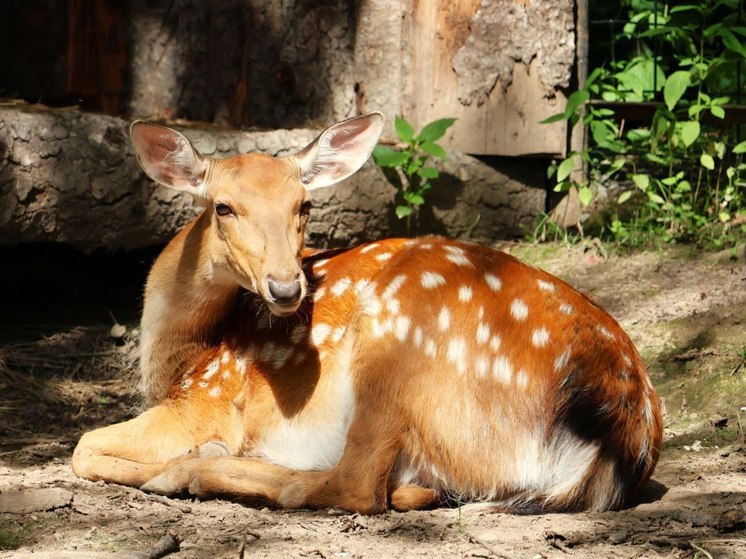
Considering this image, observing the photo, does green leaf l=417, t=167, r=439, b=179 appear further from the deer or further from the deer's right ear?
the deer's right ear

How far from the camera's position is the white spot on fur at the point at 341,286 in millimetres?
4418

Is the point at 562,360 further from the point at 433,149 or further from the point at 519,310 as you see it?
the point at 433,149

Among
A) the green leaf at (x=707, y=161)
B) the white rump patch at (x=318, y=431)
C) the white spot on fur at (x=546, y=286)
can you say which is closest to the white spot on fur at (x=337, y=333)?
the white rump patch at (x=318, y=431)

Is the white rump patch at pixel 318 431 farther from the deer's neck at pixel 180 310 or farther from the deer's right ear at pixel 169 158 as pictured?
the deer's right ear at pixel 169 158

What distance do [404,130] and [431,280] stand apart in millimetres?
2418

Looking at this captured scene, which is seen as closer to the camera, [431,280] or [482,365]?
[482,365]

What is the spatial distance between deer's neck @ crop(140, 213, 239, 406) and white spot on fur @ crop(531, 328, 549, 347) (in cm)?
133

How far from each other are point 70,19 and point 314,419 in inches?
156

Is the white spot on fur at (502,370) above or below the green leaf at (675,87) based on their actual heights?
below

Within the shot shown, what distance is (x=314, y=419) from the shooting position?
421cm

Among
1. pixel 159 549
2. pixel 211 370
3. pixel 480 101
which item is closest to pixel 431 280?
pixel 211 370

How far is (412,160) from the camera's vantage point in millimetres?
6410

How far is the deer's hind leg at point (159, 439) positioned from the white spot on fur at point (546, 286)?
138cm

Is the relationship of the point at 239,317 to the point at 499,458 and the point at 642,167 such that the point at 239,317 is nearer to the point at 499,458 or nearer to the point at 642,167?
the point at 499,458
